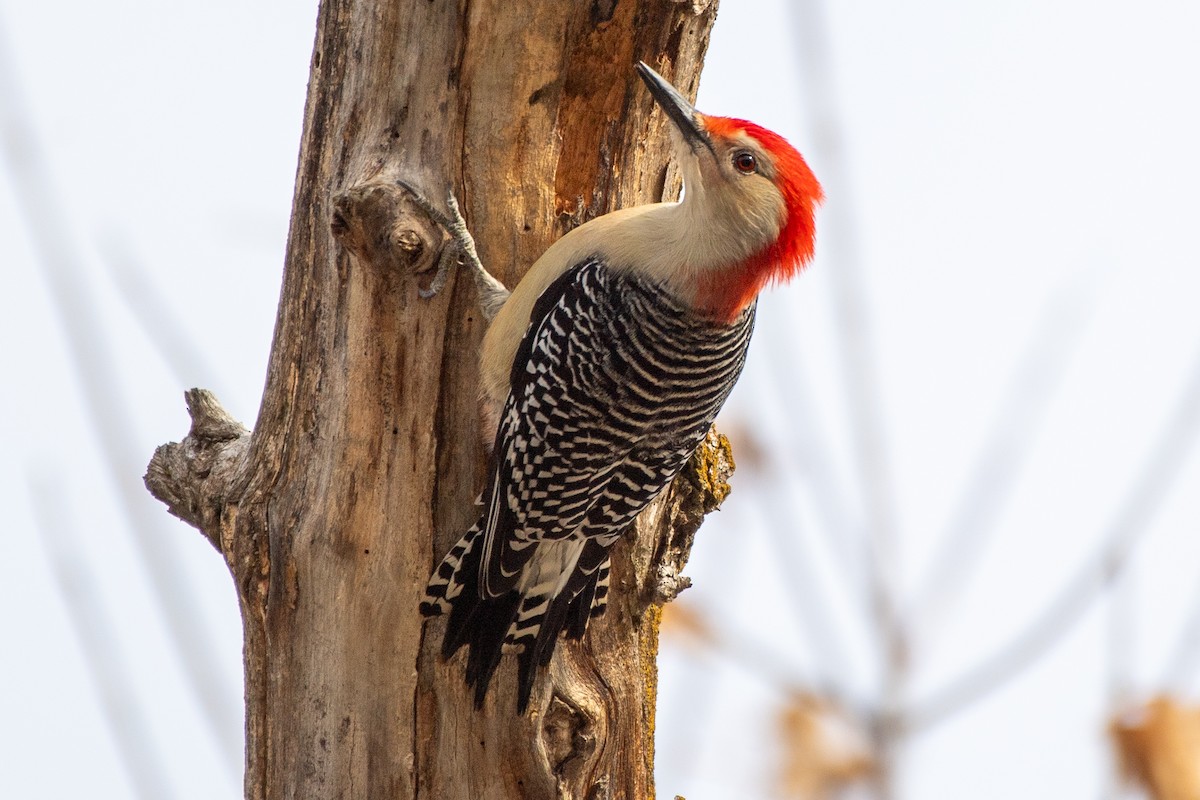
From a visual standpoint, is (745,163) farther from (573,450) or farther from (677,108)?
(573,450)

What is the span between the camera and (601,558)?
4145mm

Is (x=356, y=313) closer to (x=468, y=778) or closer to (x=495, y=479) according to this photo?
(x=495, y=479)

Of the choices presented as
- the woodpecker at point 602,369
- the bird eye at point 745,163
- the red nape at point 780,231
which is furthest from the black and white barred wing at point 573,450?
the bird eye at point 745,163

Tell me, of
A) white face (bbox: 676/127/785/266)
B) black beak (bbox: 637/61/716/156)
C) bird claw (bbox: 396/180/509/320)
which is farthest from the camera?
white face (bbox: 676/127/785/266)

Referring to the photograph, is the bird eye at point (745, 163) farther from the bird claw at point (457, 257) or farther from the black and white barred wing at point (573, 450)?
the bird claw at point (457, 257)

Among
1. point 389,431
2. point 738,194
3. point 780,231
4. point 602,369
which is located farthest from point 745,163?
point 389,431

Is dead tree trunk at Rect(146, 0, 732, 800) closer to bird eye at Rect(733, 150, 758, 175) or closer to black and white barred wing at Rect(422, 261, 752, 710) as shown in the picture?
black and white barred wing at Rect(422, 261, 752, 710)

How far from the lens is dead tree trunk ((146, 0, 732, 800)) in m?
3.94

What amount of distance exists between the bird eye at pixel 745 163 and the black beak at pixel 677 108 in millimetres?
84

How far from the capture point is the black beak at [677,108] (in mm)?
4133

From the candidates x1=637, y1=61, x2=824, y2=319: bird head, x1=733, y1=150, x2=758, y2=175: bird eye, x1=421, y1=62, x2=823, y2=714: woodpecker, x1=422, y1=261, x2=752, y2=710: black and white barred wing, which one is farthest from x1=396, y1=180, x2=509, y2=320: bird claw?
x1=733, y1=150, x2=758, y2=175: bird eye

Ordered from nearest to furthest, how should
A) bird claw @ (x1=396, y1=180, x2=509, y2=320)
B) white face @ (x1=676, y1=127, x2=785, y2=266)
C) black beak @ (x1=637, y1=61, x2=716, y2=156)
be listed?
bird claw @ (x1=396, y1=180, x2=509, y2=320), black beak @ (x1=637, y1=61, x2=716, y2=156), white face @ (x1=676, y1=127, x2=785, y2=266)

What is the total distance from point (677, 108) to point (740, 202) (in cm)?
38

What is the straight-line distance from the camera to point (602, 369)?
13.3ft
